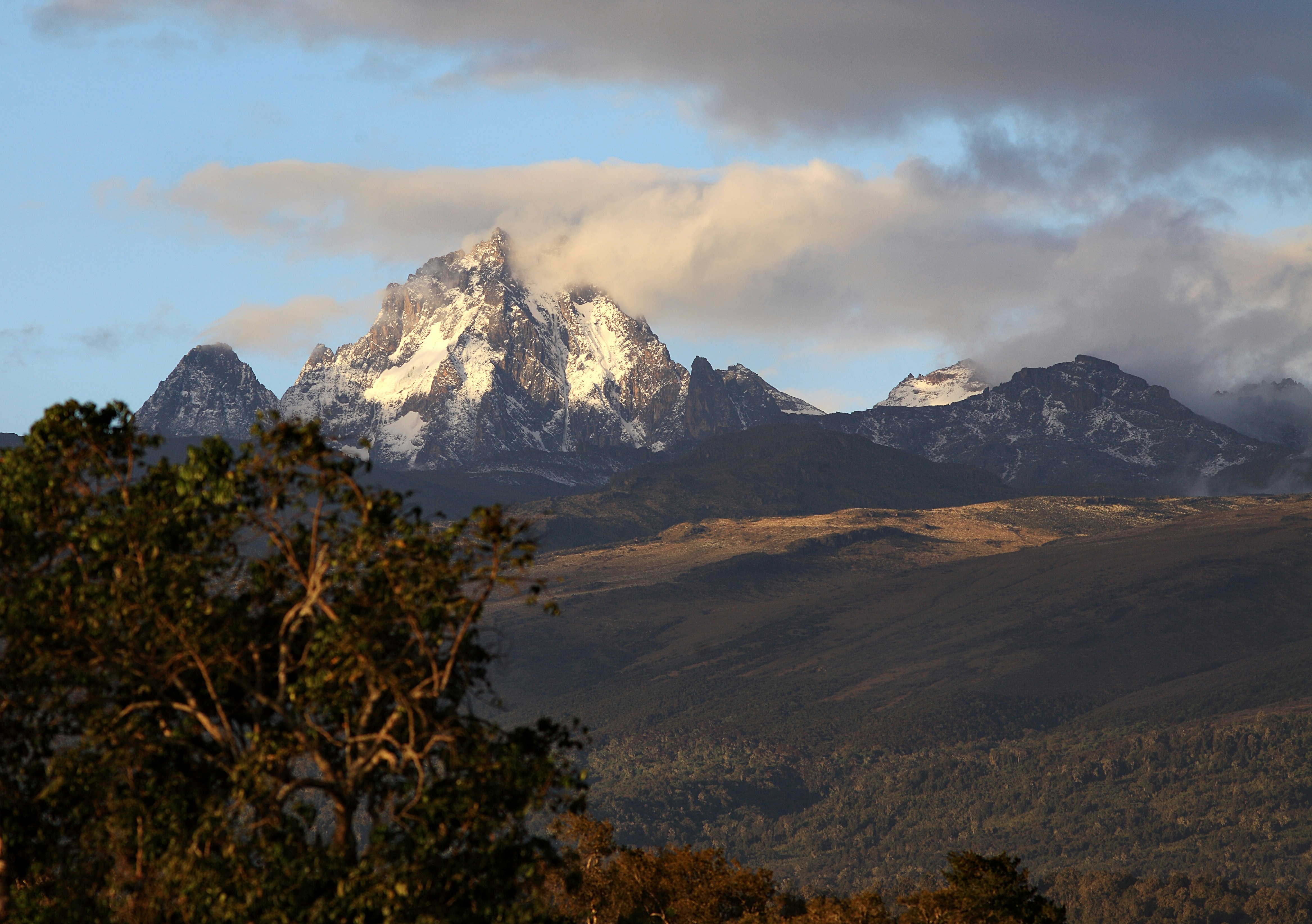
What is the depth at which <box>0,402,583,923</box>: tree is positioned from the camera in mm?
32125

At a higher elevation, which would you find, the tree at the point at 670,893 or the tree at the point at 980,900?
the tree at the point at 670,893

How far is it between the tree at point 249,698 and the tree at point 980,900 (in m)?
43.3

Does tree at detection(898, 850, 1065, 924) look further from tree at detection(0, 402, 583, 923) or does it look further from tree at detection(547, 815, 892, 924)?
tree at detection(0, 402, 583, 923)

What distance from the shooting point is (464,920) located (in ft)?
105

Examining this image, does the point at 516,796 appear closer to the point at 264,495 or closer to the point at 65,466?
the point at 264,495

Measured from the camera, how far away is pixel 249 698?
115 ft

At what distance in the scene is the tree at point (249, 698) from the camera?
32125 mm

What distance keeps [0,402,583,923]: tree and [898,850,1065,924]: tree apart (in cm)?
4332

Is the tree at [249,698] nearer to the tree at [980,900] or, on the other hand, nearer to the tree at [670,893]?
the tree at [670,893]

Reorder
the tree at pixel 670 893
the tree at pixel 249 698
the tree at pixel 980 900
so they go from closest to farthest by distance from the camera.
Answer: the tree at pixel 249 698 < the tree at pixel 670 893 < the tree at pixel 980 900

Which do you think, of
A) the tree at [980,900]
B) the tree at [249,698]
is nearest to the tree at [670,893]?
the tree at [980,900]

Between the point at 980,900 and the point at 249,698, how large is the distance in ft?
156

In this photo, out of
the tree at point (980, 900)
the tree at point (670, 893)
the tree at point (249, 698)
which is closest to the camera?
the tree at point (249, 698)

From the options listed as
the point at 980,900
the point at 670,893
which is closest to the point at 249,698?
the point at 670,893
